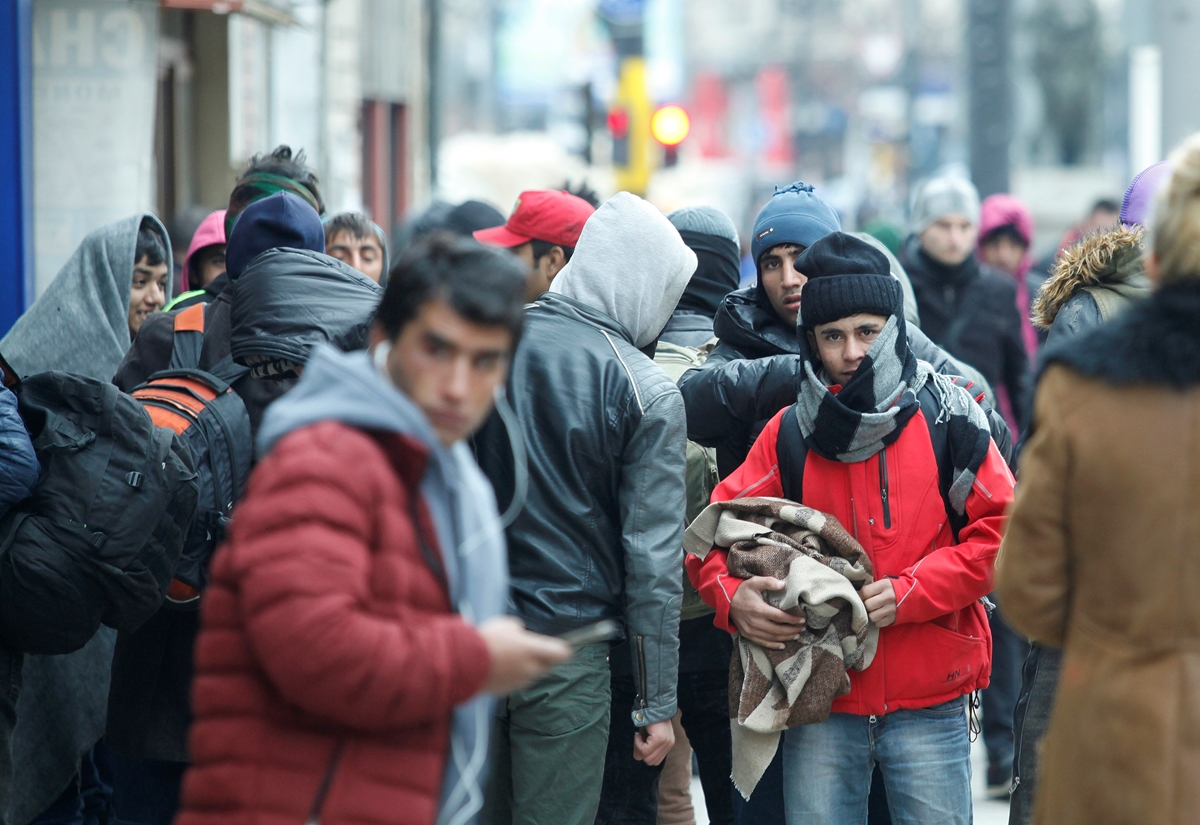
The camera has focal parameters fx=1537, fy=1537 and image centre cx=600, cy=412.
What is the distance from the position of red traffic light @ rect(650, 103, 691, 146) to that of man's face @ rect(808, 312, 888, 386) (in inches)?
554

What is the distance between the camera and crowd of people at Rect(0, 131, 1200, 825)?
7.52 feet

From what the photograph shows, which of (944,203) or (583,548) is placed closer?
(583,548)

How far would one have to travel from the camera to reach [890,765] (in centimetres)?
366

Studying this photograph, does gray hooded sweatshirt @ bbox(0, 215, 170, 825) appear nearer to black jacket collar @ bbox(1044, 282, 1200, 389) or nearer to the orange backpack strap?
the orange backpack strap

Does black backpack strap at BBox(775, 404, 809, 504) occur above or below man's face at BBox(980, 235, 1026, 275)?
below

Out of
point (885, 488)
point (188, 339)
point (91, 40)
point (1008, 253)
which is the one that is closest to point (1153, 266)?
point (885, 488)

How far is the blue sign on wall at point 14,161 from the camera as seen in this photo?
622cm

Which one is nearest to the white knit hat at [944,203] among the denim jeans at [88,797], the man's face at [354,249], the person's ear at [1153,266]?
the man's face at [354,249]

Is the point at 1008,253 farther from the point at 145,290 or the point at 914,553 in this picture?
the point at 914,553

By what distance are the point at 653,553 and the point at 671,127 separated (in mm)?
14527

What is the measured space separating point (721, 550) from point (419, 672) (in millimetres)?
1620

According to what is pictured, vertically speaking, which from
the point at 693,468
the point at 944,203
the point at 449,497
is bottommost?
the point at 693,468

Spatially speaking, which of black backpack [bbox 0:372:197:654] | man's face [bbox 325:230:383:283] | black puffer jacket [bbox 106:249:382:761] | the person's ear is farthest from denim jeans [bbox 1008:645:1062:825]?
man's face [bbox 325:230:383:283]

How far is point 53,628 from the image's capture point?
12.1 feet
